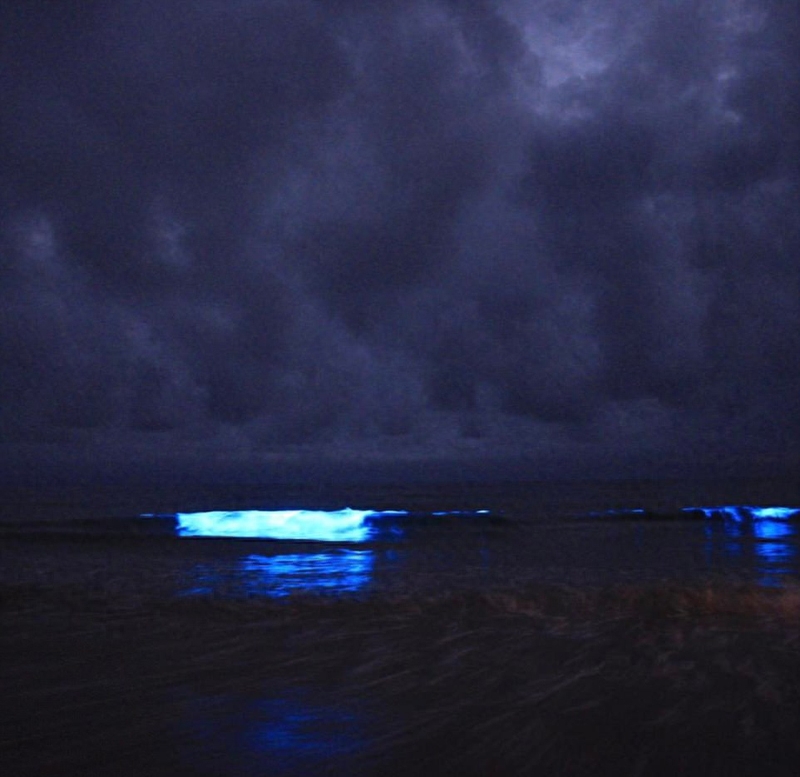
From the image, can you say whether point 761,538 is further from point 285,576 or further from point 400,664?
point 400,664

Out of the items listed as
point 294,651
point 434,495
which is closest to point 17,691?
point 294,651

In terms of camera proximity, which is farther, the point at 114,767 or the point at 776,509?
the point at 776,509

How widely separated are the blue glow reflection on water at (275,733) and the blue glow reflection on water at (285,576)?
16.8ft

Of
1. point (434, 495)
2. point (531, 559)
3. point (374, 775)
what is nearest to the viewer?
point (374, 775)

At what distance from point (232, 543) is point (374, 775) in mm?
17338

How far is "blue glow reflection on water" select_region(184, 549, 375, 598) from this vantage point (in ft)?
35.1

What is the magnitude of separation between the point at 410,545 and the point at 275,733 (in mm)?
15385

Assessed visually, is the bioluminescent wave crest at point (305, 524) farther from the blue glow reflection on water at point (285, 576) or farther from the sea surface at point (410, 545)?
the blue glow reflection on water at point (285, 576)

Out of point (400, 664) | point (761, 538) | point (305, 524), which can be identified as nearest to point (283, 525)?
point (305, 524)

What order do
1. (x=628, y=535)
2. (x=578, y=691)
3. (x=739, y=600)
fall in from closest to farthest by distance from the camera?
(x=578, y=691) → (x=739, y=600) → (x=628, y=535)

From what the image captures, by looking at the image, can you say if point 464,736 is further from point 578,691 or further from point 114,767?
point 114,767

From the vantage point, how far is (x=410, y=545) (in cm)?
1967

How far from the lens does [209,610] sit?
8961 millimetres

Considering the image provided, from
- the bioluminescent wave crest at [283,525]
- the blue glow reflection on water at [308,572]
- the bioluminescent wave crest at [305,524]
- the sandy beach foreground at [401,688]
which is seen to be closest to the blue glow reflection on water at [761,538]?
the sandy beach foreground at [401,688]
